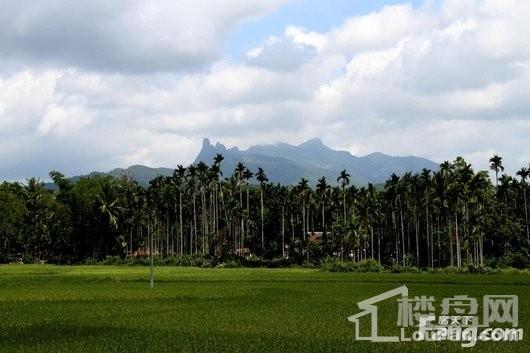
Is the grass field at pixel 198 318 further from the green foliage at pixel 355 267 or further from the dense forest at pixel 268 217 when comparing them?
the dense forest at pixel 268 217

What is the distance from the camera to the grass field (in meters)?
23.2

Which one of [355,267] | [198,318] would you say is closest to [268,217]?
[355,267]

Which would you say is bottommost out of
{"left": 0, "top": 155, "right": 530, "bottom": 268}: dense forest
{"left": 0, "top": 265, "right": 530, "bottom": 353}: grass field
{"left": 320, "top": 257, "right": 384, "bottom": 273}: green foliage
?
{"left": 320, "top": 257, "right": 384, "bottom": 273}: green foliage

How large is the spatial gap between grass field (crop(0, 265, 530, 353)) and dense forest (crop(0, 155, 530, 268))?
50.7 metres

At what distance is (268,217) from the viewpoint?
128 m

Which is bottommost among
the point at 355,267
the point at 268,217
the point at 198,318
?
the point at 355,267

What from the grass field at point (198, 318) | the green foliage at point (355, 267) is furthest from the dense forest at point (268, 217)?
the grass field at point (198, 318)

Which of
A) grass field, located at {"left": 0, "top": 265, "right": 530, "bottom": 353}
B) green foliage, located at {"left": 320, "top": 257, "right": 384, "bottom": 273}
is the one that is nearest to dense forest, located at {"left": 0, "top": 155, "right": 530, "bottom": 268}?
green foliage, located at {"left": 320, "top": 257, "right": 384, "bottom": 273}

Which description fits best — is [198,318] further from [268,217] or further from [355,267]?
[268,217]

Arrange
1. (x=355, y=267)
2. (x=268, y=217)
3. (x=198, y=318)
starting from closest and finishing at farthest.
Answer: (x=198, y=318) < (x=355, y=267) < (x=268, y=217)

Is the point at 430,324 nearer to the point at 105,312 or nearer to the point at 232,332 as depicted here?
the point at 232,332

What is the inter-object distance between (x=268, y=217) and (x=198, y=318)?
96218mm

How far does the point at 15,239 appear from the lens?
393ft

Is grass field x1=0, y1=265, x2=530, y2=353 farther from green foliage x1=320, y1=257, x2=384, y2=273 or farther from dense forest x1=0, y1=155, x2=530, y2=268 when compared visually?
dense forest x1=0, y1=155, x2=530, y2=268
